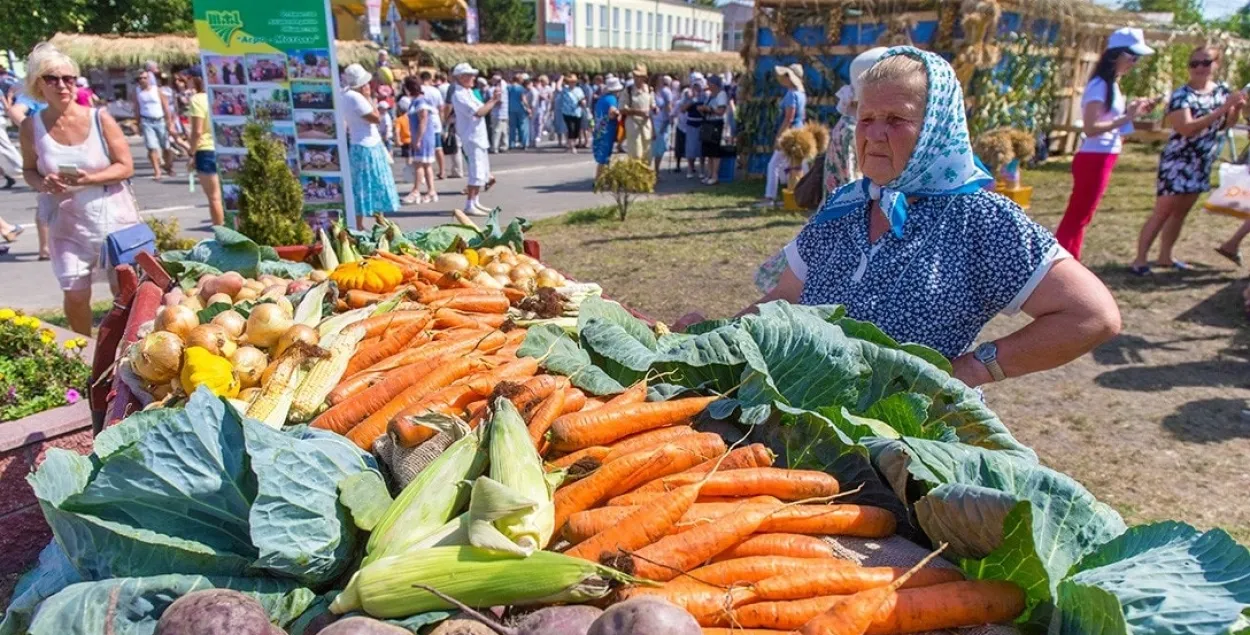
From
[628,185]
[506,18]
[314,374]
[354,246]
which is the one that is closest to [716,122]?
[628,185]

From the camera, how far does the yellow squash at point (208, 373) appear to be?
248 cm

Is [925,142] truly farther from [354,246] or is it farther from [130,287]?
[130,287]

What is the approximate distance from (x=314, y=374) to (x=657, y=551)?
1467mm

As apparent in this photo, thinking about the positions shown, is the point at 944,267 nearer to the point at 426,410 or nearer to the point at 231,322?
the point at 426,410

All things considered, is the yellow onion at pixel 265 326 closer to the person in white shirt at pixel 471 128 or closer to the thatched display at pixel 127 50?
the person in white shirt at pixel 471 128

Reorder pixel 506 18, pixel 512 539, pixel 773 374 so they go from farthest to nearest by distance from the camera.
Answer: pixel 506 18 → pixel 773 374 → pixel 512 539

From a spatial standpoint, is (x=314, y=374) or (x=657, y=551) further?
(x=314, y=374)

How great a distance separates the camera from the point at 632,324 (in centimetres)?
272

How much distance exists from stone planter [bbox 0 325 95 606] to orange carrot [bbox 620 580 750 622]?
3.18 meters

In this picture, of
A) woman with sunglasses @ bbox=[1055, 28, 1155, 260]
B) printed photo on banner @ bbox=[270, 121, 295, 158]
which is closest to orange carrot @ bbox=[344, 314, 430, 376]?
printed photo on banner @ bbox=[270, 121, 295, 158]

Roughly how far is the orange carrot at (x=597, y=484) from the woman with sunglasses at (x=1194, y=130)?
23.7 ft

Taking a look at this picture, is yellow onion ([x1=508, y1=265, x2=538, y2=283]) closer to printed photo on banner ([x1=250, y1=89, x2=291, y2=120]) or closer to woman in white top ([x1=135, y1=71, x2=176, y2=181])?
printed photo on banner ([x1=250, y1=89, x2=291, y2=120])

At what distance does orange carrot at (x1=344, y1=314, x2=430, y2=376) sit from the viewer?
9.05 ft

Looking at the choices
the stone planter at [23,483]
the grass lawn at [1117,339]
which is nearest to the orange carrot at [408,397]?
the stone planter at [23,483]
